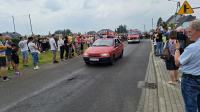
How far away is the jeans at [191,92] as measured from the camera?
466cm

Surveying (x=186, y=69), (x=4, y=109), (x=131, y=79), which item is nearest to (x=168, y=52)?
(x=131, y=79)

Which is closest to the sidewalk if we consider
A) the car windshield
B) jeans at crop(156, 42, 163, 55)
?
the car windshield

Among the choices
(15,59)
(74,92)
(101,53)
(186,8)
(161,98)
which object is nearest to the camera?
(161,98)

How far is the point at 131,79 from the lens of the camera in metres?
12.9

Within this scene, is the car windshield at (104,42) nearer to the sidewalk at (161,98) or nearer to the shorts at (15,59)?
the shorts at (15,59)

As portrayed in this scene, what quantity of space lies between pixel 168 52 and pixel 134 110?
3.60 meters

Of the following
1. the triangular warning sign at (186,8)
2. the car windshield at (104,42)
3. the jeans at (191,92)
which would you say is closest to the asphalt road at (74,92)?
the jeans at (191,92)

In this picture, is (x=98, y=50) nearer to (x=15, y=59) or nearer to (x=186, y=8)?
(x=15, y=59)

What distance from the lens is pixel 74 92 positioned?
10492mm

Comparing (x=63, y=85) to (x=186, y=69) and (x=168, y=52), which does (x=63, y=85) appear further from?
(x=186, y=69)

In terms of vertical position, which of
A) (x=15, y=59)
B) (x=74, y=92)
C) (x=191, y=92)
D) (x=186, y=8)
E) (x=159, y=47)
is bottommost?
(x=74, y=92)

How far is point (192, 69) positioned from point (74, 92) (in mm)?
6268

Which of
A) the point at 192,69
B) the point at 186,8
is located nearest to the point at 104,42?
the point at 186,8

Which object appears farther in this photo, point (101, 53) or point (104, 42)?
point (104, 42)
